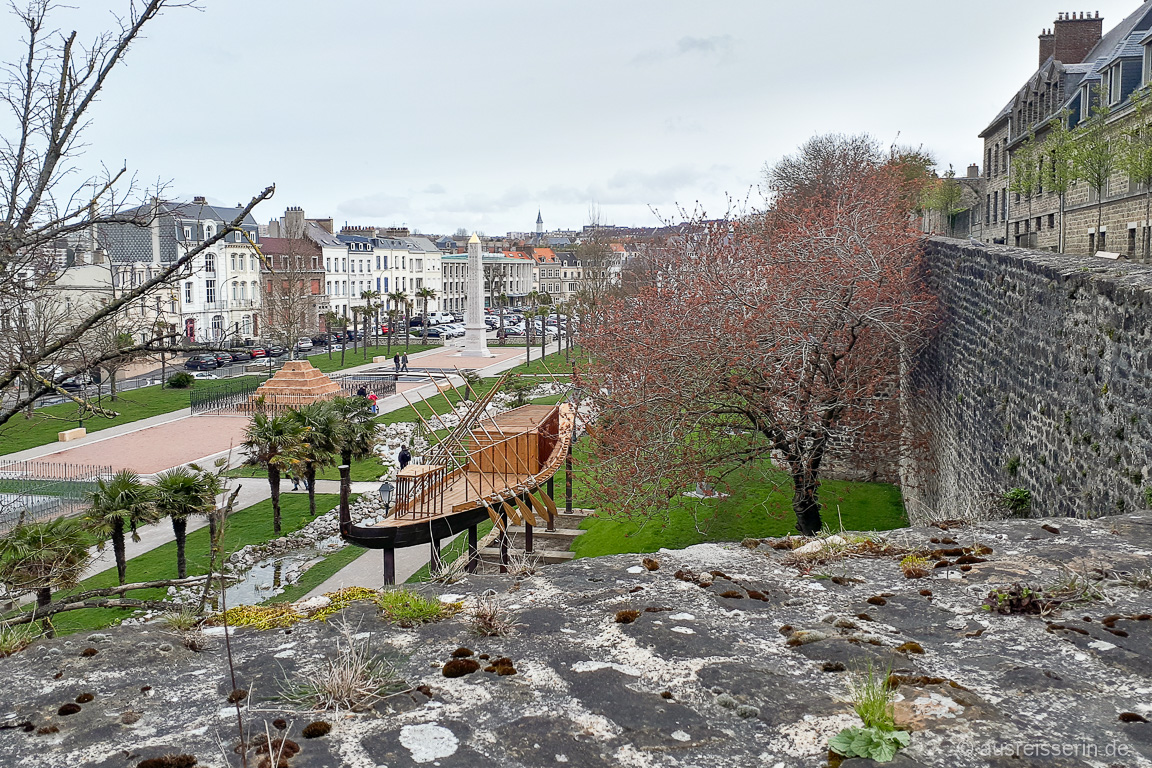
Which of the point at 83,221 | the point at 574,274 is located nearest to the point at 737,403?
the point at 83,221

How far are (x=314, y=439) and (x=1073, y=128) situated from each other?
103ft

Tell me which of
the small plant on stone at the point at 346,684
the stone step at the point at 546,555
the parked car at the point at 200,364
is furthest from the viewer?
the parked car at the point at 200,364

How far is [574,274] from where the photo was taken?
12650cm

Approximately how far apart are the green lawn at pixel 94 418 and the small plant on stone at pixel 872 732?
90.3 ft

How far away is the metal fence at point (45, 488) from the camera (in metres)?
20.8

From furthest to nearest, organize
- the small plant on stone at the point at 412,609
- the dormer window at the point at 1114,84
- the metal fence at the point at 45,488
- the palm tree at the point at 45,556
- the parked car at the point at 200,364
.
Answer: the parked car at the point at 200,364, the dormer window at the point at 1114,84, the metal fence at the point at 45,488, the palm tree at the point at 45,556, the small plant on stone at the point at 412,609

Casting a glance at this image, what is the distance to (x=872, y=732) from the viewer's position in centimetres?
341

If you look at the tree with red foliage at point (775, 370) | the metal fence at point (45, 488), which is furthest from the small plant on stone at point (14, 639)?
the metal fence at point (45, 488)

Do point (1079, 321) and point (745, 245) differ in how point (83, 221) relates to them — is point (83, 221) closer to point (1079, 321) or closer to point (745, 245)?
point (1079, 321)

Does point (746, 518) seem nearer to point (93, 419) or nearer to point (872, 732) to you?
point (872, 732)

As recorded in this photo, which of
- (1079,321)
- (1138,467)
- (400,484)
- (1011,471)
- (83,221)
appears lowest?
(400,484)

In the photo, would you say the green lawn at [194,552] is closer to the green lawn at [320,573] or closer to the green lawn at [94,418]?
the green lawn at [320,573]

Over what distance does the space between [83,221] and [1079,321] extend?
27.7ft

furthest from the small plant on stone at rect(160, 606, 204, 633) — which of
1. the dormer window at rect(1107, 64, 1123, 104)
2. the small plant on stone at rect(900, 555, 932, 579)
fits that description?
the dormer window at rect(1107, 64, 1123, 104)
